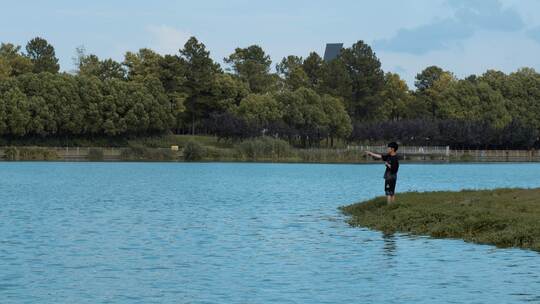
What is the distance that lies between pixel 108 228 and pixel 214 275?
49.0ft

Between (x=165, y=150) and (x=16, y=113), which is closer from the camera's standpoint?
(x=16, y=113)

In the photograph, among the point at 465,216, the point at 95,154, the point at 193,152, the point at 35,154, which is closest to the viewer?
the point at 465,216

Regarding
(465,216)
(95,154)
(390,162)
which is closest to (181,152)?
(95,154)

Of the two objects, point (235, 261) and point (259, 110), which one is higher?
point (259, 110)

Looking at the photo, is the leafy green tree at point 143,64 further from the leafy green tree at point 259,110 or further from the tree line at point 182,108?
the leafy green tree at point 259,110

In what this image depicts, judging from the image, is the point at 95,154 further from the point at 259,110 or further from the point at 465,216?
the point at 465,216

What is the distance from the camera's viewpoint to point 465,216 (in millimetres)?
35438

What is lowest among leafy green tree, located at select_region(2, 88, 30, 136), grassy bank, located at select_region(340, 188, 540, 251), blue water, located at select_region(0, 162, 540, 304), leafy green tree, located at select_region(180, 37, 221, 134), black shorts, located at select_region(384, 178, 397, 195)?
blue water, located at select_region(0, 162, 540, 304)

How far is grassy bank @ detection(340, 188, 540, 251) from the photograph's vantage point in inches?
1233

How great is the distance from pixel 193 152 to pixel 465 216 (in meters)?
117

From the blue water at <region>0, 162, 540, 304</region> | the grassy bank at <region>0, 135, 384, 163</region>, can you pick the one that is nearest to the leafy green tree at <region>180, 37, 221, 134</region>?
the grassy bank at <region>0, 135, 384, 163</region>

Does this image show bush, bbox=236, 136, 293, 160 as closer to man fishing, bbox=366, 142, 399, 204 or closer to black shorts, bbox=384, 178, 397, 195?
black shorts, bbox=384, 178, 397, 195

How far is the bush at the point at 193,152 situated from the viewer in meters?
151

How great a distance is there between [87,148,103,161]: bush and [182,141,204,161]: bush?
537 inches
